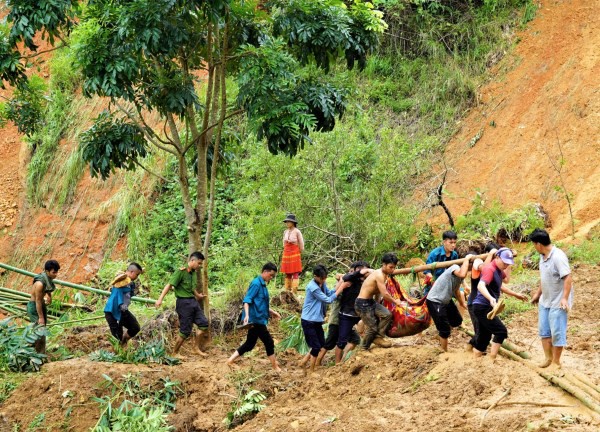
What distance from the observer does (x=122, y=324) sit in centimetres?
1055

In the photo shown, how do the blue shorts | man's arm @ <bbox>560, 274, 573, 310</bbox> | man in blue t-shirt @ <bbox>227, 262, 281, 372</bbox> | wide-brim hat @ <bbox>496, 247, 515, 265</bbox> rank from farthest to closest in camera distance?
man in blue t-shirt @ <bbox>227, 262, 281, 372</bbox> < wide-brim hat @ <bbox>496, 247, 515, 265</bbox> < the blue shorts < man's arm @ <bbox>560, 274, 573, 310</bbox>

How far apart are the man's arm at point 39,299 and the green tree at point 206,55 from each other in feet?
5.58

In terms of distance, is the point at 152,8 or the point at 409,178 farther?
the point at 409,178

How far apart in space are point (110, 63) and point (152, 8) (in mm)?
931

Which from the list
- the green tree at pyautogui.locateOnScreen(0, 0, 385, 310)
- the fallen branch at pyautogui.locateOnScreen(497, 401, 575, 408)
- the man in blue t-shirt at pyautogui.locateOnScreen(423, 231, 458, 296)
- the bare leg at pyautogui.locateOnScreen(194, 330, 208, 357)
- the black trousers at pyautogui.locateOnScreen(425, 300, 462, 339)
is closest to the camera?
the fallen branch at pyautogui.locateOnScreen(497, 401, 575, 408)

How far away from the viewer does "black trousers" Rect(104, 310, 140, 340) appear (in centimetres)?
1047

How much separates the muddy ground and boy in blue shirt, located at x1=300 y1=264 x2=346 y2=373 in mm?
276

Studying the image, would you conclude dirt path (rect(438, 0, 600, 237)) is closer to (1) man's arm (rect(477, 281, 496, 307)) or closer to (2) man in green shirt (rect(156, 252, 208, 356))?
(1) man's arm (rect(477, 281, 496, 307))

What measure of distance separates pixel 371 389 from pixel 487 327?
141 centimetres

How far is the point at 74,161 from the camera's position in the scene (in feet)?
66.2

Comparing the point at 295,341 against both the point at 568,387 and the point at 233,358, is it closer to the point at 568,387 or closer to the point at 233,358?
the point at 233,358

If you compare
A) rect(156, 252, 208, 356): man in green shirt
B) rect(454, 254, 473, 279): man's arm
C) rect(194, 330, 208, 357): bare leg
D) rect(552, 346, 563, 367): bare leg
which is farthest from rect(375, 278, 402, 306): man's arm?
rect(194, 330, 208, 357): bare leg

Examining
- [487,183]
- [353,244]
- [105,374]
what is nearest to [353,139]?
[353,244]

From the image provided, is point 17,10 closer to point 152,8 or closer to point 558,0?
point 152,8
